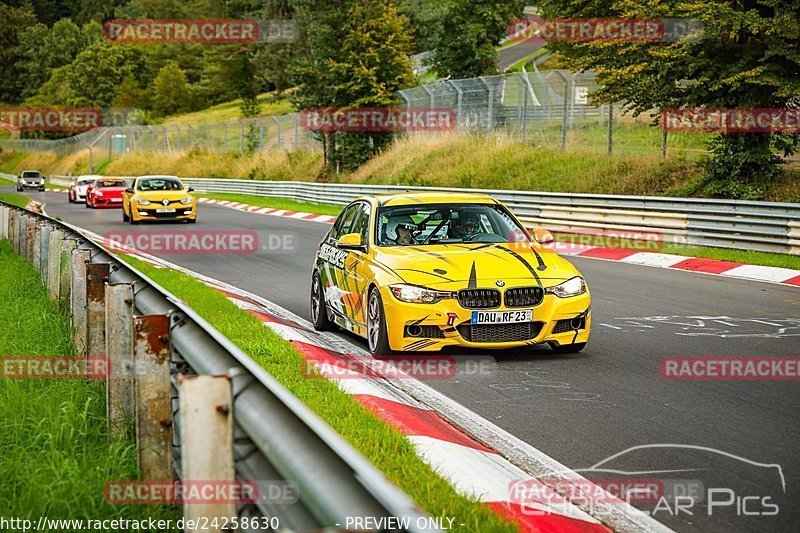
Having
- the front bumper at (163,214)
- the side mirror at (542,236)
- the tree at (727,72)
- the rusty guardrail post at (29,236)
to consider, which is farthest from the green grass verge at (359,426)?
the front bumper at (163,214)

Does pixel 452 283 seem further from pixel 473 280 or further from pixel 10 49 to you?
pixel 10 49

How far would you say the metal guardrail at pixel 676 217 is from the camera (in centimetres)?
1770

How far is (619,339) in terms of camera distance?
10.2 m

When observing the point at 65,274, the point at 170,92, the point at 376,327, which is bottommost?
the point at 376,327

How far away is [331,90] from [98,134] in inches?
2060

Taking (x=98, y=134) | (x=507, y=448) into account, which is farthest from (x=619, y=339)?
(x=98, y=134)

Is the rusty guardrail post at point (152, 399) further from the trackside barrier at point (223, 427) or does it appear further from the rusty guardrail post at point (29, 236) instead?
the rusty guardrail post at point (29, 236)

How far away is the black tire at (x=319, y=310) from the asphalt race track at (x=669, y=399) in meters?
1.05

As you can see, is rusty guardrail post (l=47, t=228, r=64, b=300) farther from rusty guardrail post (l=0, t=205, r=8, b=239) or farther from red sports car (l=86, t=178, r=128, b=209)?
red sports car (l=86, t=178, r=128, b=209)

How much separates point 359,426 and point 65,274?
4.48 m

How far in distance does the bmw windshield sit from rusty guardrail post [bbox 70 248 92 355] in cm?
324

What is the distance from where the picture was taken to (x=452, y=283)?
8.94 m

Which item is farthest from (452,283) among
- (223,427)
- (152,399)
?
(223,427)

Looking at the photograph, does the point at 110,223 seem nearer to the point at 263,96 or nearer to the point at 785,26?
the point at 785,26
